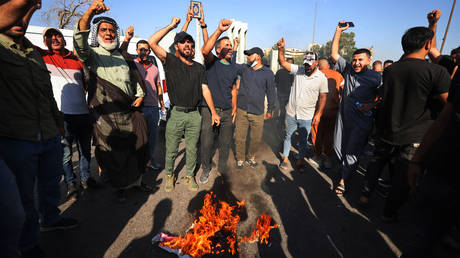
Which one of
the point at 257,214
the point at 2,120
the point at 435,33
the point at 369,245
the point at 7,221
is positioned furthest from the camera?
the point at 257,214

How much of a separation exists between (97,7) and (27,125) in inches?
54.1

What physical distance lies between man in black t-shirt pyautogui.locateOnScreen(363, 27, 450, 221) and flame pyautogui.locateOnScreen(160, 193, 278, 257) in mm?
1782

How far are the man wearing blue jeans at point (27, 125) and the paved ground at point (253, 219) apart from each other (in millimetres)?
665

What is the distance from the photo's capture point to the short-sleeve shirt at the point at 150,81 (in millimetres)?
3992

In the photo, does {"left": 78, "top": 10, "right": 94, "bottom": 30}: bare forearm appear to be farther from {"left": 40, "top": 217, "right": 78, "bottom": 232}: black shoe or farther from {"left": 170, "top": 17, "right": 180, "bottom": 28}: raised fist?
{"left": 40, "top": 217, "right": 78, "bottom": 232}: black shoe

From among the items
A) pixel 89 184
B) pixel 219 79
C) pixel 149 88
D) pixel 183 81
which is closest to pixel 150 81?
pixel 149 88

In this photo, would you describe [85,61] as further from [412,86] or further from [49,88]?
[412,86]

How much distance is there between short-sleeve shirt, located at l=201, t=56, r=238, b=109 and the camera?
3732 millimetres

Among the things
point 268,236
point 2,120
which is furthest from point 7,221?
point 268,236

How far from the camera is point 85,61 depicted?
8.66ft

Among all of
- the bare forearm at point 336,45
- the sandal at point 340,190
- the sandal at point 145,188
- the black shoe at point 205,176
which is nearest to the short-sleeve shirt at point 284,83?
the bare forearm at point 336,45

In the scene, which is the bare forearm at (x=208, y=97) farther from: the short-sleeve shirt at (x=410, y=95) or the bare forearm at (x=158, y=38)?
the short-sleeve shirt at (x=410, y=95)

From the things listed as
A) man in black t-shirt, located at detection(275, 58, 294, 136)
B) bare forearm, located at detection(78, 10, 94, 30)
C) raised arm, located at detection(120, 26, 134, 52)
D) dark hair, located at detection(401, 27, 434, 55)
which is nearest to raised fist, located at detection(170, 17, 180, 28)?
raised arm, located at detection(120, 26, 134, 52)

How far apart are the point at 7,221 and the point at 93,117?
1.85m
